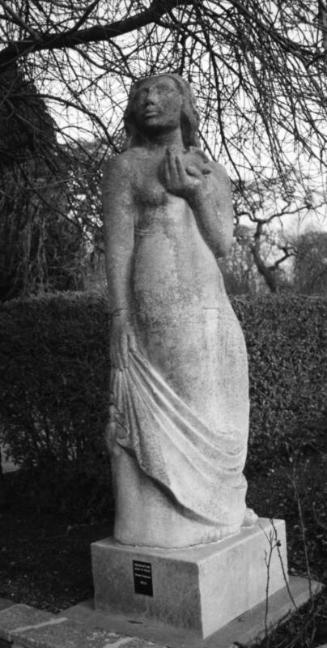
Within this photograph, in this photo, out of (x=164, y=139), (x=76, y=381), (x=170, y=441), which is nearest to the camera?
(x=170, y=441)

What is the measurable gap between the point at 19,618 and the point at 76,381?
291 cm

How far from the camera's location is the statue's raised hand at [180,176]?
3.85 metres

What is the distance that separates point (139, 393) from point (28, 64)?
3282 millimetres

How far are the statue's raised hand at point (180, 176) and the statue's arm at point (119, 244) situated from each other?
0.24 m

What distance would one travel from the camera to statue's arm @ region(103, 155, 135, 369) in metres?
3.98

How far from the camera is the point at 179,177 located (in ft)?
12.6

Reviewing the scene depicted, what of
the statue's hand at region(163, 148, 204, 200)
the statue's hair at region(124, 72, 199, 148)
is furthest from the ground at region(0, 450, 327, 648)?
the statue's hair at region(124, 72, 199, 148)

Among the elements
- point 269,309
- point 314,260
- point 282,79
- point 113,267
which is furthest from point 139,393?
point 314,260

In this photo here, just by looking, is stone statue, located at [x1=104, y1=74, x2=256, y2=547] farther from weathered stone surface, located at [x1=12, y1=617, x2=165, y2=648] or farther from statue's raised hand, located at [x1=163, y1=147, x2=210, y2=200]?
weathered stone surface, located at [x1=12, y1=617, x2=165, y2=648]

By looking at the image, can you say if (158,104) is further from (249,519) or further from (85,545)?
(85,545)

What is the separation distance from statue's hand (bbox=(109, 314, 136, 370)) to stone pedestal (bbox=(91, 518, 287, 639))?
38.2 inches

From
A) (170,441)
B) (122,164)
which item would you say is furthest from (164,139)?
(170,441)

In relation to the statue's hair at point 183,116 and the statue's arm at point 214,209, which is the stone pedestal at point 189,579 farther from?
the statue's hair at point 183,116

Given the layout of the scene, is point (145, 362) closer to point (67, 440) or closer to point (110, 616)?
point (110, 616)
